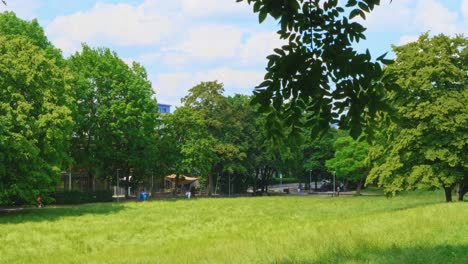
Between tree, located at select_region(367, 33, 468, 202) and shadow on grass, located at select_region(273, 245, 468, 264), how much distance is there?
2382 cm

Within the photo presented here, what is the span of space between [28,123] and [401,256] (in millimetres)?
33649

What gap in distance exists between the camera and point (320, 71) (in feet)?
21.1

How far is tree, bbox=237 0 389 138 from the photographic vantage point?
20.9 ft

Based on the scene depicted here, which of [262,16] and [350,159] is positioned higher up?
[350,159]

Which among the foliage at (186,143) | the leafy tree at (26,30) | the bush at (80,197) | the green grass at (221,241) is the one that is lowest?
the green grass at (221,241)

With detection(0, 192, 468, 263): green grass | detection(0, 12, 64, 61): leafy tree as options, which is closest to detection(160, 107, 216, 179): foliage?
detection(0, 12, 64, 61): leafy tree

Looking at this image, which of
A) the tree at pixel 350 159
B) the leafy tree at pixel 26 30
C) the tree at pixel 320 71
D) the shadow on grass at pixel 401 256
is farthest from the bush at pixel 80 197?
the tree at pixel 320 71

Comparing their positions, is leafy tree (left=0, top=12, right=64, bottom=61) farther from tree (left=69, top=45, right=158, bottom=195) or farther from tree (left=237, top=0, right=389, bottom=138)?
tree (left=237, top=0, right=389, bottom=138)

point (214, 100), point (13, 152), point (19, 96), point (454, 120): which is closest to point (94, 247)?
point (13, 152)

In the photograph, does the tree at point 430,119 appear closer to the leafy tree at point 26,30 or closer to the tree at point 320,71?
the tree at point 320,71

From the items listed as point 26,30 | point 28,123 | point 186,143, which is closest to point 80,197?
point 186,143

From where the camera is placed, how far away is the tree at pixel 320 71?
20.9ft

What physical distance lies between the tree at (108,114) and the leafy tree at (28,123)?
14.0 meters

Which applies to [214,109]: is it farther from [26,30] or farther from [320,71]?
[320,71]
